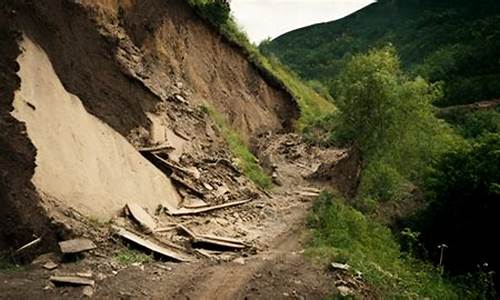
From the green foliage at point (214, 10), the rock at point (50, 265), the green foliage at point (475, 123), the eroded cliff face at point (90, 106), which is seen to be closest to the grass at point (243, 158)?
the eroded cliff face at point (90, 106)

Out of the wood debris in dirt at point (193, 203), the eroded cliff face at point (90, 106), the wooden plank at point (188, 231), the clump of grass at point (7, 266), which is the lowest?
the wooden plank at point (188, 231)

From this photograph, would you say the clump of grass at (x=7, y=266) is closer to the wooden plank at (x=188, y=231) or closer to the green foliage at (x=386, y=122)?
the wooden plank at (x=188, y=231)

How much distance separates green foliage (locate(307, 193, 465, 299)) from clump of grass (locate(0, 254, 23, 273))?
5.15 m

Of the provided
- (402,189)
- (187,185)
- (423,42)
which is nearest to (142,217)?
(187,185)

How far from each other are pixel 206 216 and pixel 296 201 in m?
4.40

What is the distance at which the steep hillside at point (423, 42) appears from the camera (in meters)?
48.9

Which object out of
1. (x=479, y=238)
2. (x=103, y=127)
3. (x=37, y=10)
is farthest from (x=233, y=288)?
(x=479, y=238)

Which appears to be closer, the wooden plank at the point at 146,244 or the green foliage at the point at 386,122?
the wooden plank at the point at 146,244

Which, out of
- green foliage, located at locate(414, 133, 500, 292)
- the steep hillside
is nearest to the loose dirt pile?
green foliage, located at locate(414, 133, 500, 292)

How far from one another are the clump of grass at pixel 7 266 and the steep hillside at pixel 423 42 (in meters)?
21.1

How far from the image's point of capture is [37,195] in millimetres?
8664

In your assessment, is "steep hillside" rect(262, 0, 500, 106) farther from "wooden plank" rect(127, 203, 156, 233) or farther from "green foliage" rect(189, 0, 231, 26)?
"wooden plank" rect(127, 203, 156, 233)

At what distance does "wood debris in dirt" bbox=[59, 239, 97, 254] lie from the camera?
27.6 ft

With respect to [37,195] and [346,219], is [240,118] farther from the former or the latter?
[37,195]
